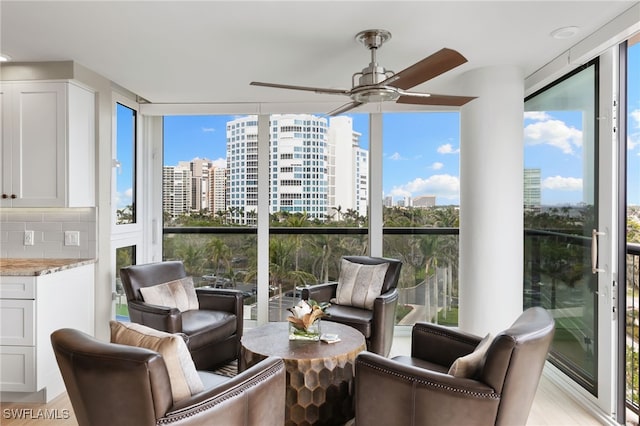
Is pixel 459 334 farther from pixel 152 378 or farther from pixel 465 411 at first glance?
pixel 152 378

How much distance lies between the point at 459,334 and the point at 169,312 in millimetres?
2051

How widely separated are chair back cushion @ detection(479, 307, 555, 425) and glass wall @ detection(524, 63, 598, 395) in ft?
4.62

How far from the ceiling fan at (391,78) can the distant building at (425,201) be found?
1678 mm

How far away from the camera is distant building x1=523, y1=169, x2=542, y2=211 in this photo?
3457 mm

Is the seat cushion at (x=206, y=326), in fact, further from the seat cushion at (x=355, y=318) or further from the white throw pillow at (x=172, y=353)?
the white throw pillow at (x=172, y=353)

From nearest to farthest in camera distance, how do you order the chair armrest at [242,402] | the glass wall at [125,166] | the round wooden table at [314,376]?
the chair armrest at [242,402] → the round wooden table at [314,376] → the glass wall at [125,166]

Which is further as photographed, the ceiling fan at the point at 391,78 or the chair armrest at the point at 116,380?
the ceiling fan at the point at 391,78

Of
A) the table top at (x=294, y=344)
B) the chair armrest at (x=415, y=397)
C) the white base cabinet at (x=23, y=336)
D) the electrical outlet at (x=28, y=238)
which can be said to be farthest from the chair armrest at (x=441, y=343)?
the electrical outlet at (x=28, y=238)

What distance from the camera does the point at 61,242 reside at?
11.1 feet

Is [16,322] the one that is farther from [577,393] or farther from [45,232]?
[577,393]

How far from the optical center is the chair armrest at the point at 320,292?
355cm

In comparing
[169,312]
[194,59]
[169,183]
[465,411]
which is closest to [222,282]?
[169,183]

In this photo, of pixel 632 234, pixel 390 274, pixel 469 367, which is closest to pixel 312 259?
pixel 390 274

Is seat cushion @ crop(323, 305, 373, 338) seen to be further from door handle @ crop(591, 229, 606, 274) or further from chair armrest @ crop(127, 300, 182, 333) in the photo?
door handle @ crop(591, 229, 606, 274)
